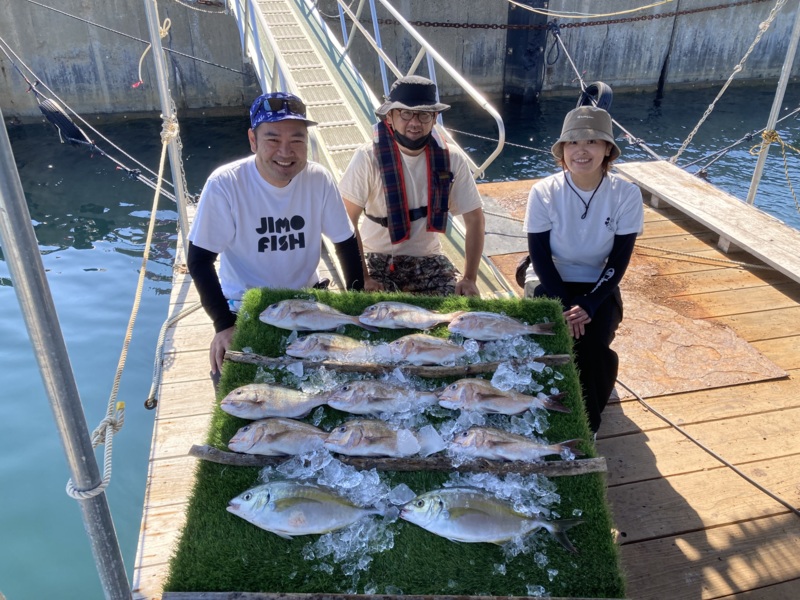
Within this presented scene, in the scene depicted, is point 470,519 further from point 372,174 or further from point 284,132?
point 372,174

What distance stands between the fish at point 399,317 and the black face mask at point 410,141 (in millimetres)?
1111

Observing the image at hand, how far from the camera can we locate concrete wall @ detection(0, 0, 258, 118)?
38.3 ft

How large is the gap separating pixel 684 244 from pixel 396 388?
430cm

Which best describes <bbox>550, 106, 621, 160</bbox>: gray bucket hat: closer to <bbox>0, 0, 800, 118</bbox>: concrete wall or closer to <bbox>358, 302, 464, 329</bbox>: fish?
<bbox>358, 302, 464, 329</bbox>: fish

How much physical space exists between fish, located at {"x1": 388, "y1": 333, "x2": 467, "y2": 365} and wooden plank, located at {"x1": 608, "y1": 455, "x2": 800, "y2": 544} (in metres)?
1.18

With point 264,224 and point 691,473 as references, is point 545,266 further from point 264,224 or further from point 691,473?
point 264,224

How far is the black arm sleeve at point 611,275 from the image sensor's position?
10.1 feet

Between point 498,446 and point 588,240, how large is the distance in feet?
5.04

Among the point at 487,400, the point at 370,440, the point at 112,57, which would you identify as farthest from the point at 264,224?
the point at 112,57

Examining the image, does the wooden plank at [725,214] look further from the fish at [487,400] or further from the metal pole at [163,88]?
the metal pole at [163,88]

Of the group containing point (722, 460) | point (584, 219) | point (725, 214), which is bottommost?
point (722, 460)

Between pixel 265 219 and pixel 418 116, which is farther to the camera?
pixel 418 116

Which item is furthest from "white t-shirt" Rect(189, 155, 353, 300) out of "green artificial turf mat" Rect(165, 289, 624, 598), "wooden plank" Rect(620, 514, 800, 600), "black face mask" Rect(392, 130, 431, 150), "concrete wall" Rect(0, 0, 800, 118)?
"concrete wall" Rect(0, 0, 800, 118)

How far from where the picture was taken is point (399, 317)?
274 cm
